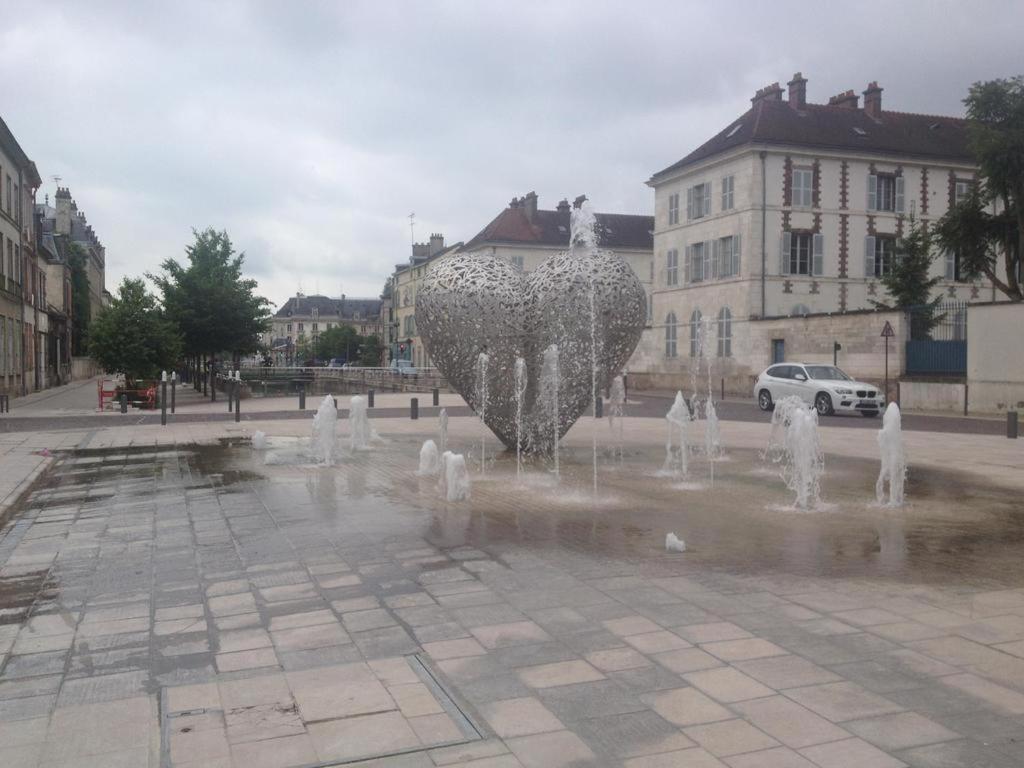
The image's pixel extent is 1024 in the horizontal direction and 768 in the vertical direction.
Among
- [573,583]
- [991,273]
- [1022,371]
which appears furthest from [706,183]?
[573,583]

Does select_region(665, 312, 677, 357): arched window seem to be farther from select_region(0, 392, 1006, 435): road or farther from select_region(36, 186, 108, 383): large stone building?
select_region(36, 186, 108, 383): large stone building

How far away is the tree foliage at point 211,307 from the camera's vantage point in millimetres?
35062

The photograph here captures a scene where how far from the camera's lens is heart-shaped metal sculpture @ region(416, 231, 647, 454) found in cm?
1193

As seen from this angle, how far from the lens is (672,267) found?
41.5 metres

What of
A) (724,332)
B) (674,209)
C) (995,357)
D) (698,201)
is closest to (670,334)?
(724,332)

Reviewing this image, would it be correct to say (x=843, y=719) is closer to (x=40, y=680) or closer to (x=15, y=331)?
(x=40, y=680)

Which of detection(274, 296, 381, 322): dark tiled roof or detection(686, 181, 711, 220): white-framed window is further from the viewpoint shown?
Result: detection(274, 296, 381, 322): dark tiled roof

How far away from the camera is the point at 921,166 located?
38688 mm

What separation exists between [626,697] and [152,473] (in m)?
9.27

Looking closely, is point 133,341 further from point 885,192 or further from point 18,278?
point 885,192

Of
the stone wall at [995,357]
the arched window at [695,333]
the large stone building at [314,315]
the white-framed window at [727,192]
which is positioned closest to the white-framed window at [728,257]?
the white-framed window at [727,192]

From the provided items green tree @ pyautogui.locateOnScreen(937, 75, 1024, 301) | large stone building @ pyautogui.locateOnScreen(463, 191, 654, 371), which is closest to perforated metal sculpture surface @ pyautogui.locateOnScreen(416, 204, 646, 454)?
green tree @ pyautogui.locateOnScreen(937, 75, 1024, 301)

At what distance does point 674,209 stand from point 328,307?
421 ft

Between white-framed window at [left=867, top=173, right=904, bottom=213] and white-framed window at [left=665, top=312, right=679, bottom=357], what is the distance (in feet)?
30.7
